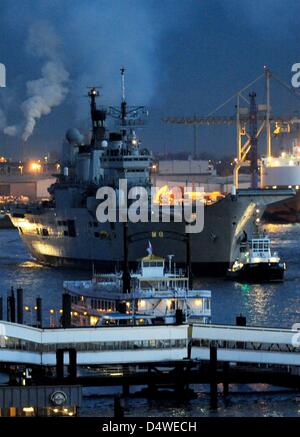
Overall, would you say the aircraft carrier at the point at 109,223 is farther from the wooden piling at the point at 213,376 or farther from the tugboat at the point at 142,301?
the wooden piling at the point at 213,376

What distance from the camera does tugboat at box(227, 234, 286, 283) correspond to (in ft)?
133

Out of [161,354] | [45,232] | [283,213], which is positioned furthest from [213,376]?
[283,213]

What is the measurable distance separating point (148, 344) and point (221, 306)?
34.8 feet

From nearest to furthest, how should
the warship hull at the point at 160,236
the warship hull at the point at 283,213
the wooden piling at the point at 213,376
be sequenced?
the wooden piling at the point at 213,376 → the warship hull at the point at 160,236 → the warship hull at the point at 283,213

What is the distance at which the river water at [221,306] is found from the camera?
70.0 ft

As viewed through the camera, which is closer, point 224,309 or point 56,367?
point 56,367

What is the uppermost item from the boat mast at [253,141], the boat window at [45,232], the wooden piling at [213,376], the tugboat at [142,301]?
the boat mast at [253,141]

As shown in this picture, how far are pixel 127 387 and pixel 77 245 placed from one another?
78.8 feet

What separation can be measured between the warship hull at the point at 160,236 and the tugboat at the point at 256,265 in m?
0.49

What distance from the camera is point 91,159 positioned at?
49.4 m

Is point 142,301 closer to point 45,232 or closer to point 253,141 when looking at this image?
point 45,232

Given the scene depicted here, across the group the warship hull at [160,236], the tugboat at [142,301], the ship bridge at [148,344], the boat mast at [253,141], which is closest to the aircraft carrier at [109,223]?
the warship hull at [160,236]

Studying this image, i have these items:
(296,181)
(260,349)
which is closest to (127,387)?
(260,349)
